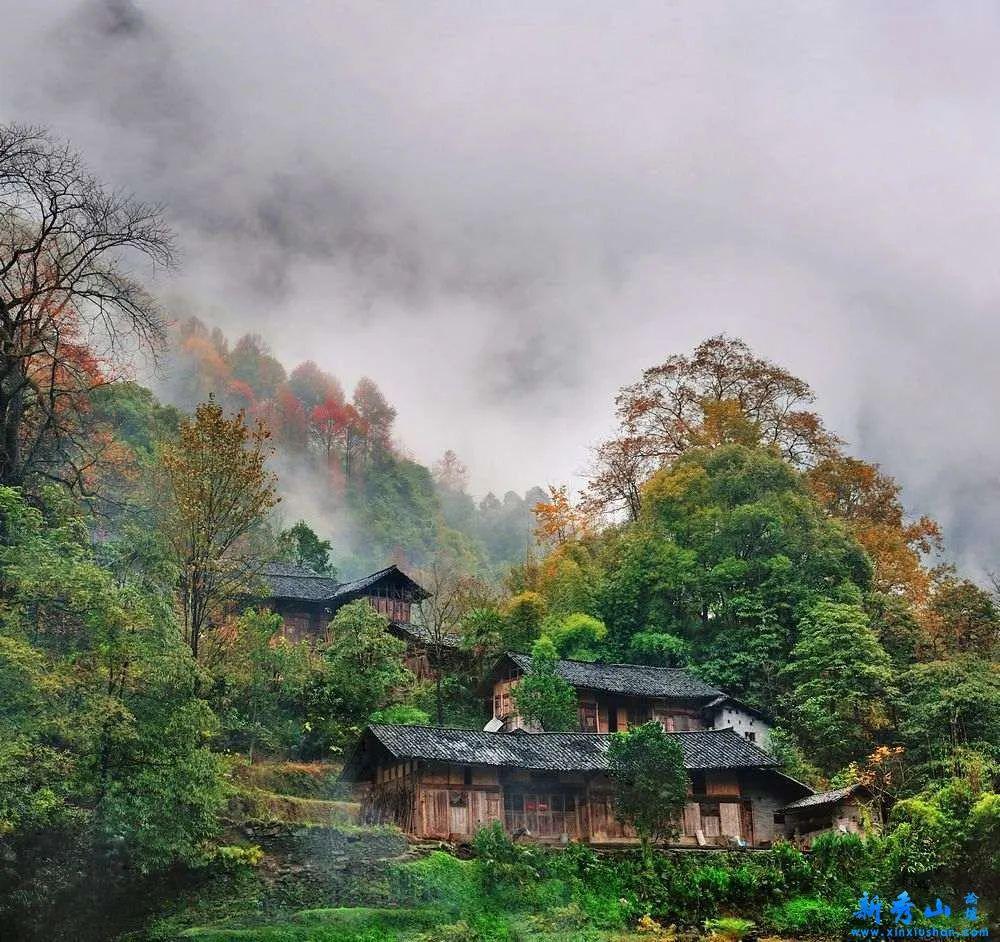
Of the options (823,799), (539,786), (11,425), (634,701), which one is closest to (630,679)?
(634,701)

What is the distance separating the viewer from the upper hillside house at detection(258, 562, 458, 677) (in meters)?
47.3

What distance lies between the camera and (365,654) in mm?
39438

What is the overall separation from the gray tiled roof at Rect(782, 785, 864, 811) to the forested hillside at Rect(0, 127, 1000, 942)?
99cm

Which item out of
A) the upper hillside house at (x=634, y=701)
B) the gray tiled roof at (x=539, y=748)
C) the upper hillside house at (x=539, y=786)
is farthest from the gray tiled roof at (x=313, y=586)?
the gray tiled roof at (x=539, y=748)

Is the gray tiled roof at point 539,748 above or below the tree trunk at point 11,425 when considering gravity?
below

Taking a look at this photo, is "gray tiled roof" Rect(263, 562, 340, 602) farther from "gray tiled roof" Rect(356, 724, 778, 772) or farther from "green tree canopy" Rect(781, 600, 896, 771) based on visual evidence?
"green tree canopy" Rect(781, 600, 896, 771)

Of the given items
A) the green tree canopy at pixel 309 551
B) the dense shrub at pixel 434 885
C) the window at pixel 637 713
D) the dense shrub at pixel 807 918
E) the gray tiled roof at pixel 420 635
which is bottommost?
the dense shrub at pixel 807 918

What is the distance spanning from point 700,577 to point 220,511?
2528 centimetres

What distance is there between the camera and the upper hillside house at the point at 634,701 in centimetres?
4278

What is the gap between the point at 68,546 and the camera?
23.5 meters

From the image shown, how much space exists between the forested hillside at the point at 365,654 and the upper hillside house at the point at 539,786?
6.38ft

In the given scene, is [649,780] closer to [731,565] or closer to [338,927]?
[338,927]

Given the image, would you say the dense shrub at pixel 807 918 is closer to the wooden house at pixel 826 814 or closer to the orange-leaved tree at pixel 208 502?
the wooden house at pixel 826 814

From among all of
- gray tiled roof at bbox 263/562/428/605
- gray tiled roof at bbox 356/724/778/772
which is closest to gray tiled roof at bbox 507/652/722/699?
gray tiled roof at bbox 356/724/778/772
